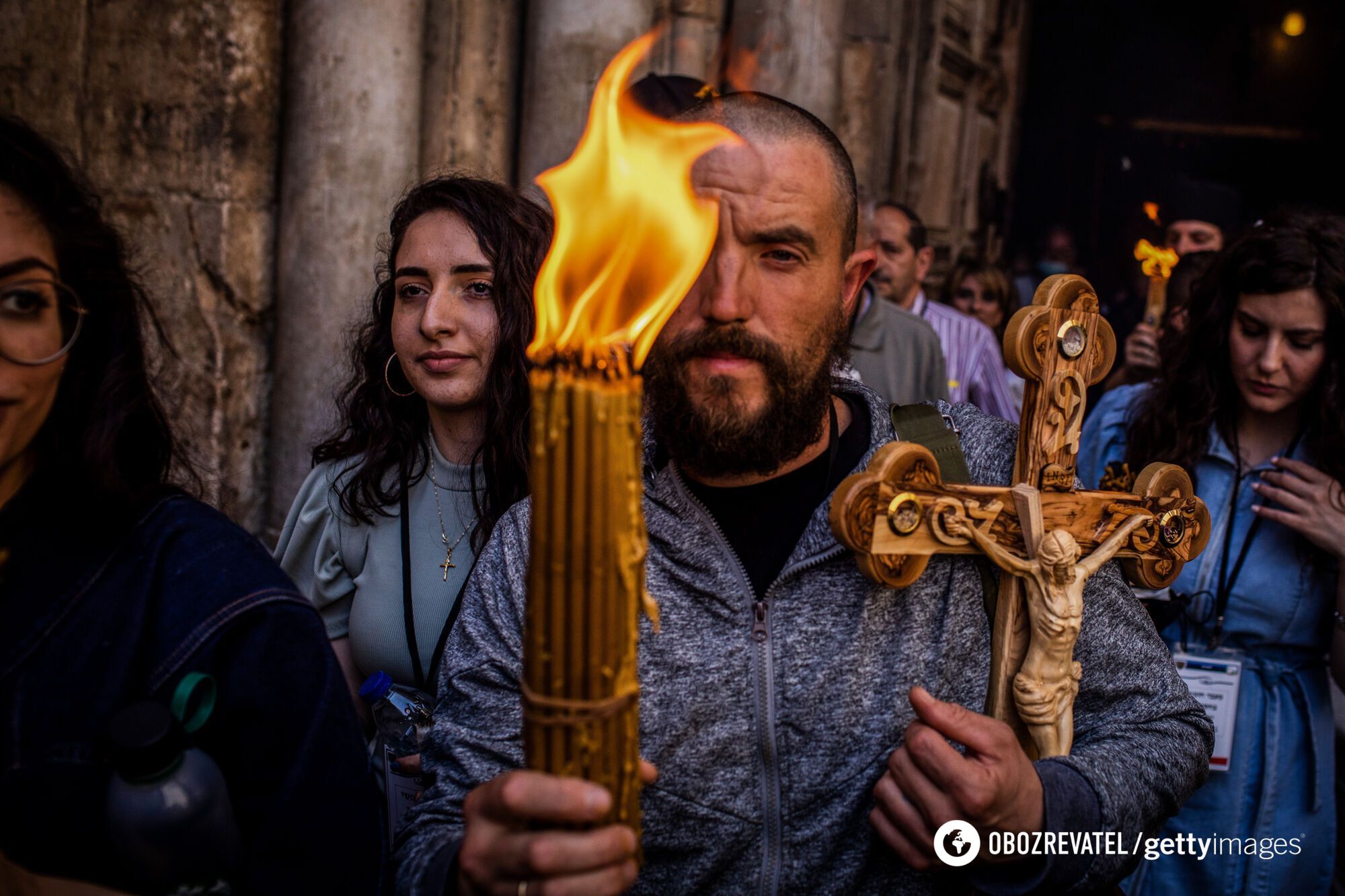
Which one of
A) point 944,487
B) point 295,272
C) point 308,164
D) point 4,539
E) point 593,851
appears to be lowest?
point 593,851

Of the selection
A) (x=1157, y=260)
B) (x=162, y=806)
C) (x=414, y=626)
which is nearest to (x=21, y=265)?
(x=162, y=806)

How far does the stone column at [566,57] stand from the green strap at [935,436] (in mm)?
2678

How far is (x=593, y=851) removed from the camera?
1030 mm

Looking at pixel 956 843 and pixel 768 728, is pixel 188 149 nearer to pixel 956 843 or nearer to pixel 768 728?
pixel 768 728

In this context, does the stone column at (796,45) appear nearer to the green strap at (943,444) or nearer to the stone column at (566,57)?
the stone column at (566,57)

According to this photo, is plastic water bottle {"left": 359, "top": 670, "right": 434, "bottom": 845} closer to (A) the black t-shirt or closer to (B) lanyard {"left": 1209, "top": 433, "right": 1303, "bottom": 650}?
(A) the black t-shirt

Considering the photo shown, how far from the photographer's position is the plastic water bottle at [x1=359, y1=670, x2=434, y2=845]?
2.35 meters

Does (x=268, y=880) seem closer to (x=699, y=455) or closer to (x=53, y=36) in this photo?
(x=699, y=455)

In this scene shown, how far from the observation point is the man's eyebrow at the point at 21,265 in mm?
1428

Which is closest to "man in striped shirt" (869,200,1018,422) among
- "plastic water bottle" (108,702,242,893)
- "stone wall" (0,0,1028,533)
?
"stone wall" (0,0,1028,533)

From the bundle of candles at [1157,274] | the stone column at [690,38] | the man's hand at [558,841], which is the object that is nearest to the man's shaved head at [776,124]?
the man's hand at [558,841]

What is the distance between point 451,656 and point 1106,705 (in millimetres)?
1147

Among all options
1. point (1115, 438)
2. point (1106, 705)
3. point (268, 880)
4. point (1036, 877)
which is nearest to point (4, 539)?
point (268, 880)

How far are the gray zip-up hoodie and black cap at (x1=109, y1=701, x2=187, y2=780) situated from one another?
0.48 meters
